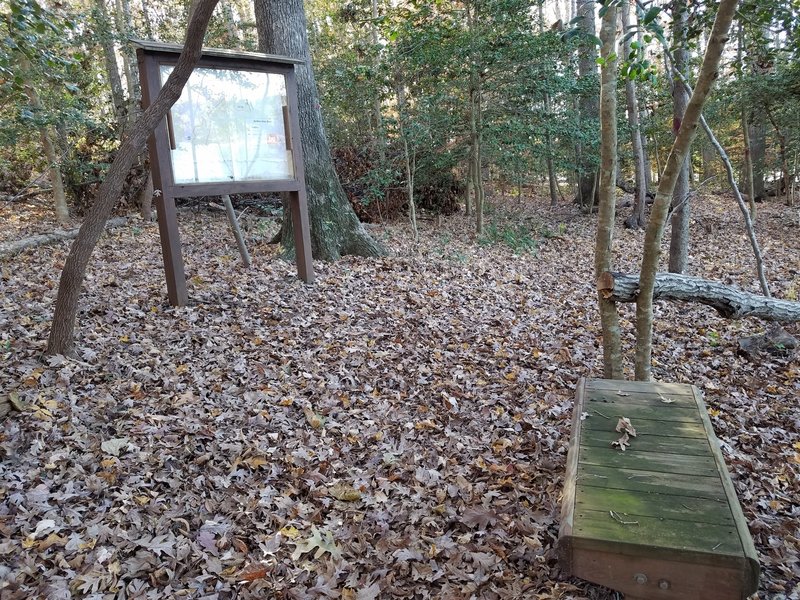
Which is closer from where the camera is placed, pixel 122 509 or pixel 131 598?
pixel 131 598

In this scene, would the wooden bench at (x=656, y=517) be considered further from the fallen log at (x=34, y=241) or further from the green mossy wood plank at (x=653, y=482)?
the fallen log at (x=34, y=241)

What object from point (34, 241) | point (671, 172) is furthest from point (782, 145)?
point (34, 241)

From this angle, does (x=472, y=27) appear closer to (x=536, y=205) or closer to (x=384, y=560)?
(x=536, y=205)

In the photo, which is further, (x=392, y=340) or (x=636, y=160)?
(x=636, y=160)

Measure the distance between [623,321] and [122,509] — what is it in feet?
20.2

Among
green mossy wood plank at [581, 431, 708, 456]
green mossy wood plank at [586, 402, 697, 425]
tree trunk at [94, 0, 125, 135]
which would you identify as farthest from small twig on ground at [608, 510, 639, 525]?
tree trunk at [94, 0, 125, 135]

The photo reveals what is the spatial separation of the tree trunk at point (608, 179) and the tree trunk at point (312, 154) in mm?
4622

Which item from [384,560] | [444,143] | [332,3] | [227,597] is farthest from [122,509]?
[332,3]

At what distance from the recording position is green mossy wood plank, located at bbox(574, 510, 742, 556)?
221 centimetres

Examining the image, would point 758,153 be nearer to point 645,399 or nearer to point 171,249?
point 645,399

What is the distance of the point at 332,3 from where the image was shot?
19.3m

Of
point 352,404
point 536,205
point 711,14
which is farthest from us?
point 536,205

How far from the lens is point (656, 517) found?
240cm

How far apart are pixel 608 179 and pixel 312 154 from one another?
5140mm
